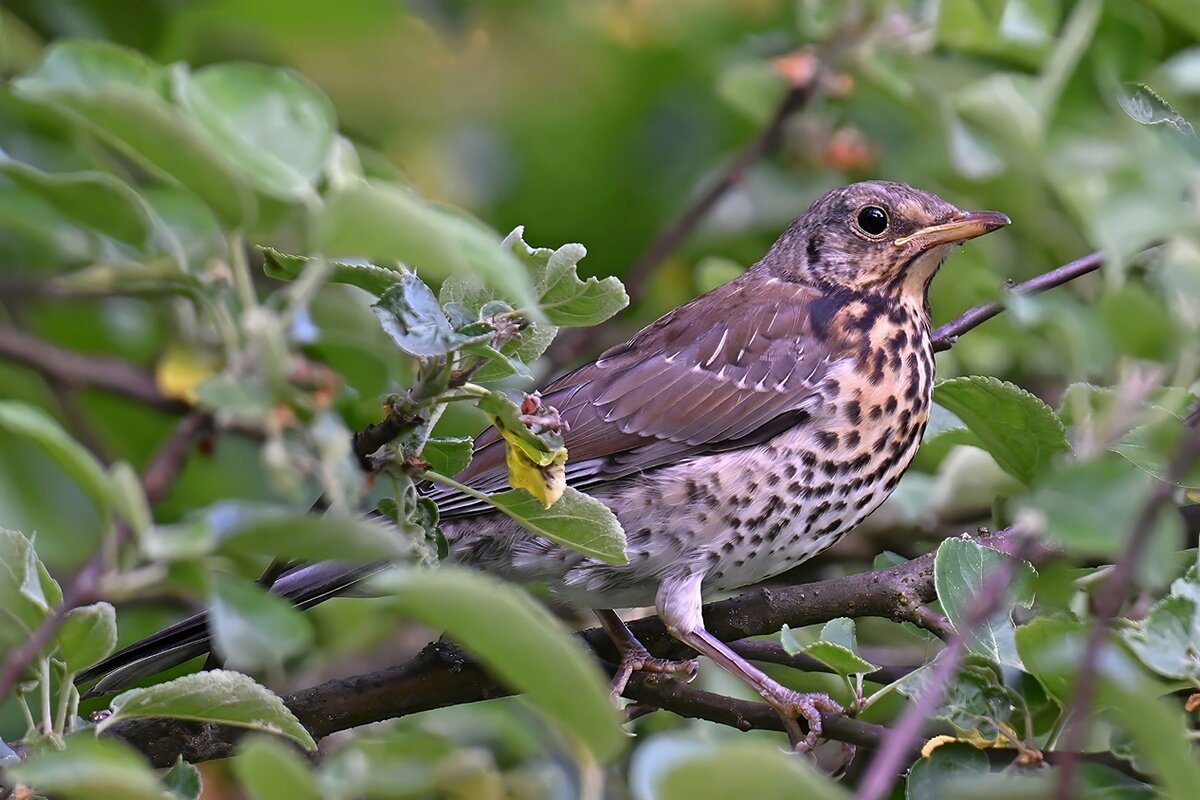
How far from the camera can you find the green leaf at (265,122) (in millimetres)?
1610

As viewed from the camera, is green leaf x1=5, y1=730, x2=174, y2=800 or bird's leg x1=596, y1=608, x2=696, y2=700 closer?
green leaf x1=5, y1=730, x2=174, y2=800

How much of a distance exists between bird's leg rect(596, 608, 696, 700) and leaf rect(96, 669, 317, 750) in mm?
1053

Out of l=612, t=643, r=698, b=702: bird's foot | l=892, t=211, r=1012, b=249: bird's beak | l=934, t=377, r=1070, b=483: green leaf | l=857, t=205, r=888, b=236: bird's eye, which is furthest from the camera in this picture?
l=857, t=205, r=888, b=236: bird's eye

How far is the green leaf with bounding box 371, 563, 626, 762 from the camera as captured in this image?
1.34 m

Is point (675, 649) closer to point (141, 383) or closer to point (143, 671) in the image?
point (143, 671)

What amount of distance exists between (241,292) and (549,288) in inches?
23.2

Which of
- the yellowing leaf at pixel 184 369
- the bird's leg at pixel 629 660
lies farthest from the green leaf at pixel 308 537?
the bird's leg at pixel 629 660

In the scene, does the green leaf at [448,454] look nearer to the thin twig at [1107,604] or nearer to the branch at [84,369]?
the thin twig at [1107,604]

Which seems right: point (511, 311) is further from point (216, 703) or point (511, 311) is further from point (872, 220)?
point (872, 220)

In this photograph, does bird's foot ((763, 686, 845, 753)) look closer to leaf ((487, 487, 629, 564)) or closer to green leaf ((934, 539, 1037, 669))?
green leaf ((934, 539, 1037, 669))

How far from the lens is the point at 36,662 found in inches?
80.4

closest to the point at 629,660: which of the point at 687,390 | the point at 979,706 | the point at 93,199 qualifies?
the point at 687,390

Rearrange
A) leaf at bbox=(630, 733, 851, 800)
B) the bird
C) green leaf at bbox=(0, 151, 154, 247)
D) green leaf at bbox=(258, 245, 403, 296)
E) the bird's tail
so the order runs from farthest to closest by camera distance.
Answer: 1. the bird
2. the bird's tail
3. green leaf at bbox=(258, 245, 403, 296)
4. green leaf at bbox=(0, 151, 154, 247)
5. leaf at bbox=(630, 733, 851, 800)

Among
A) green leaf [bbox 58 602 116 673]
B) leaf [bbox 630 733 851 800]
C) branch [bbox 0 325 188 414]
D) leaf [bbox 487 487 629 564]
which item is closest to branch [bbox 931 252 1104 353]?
leaf [bbox 487 487 629 564]
